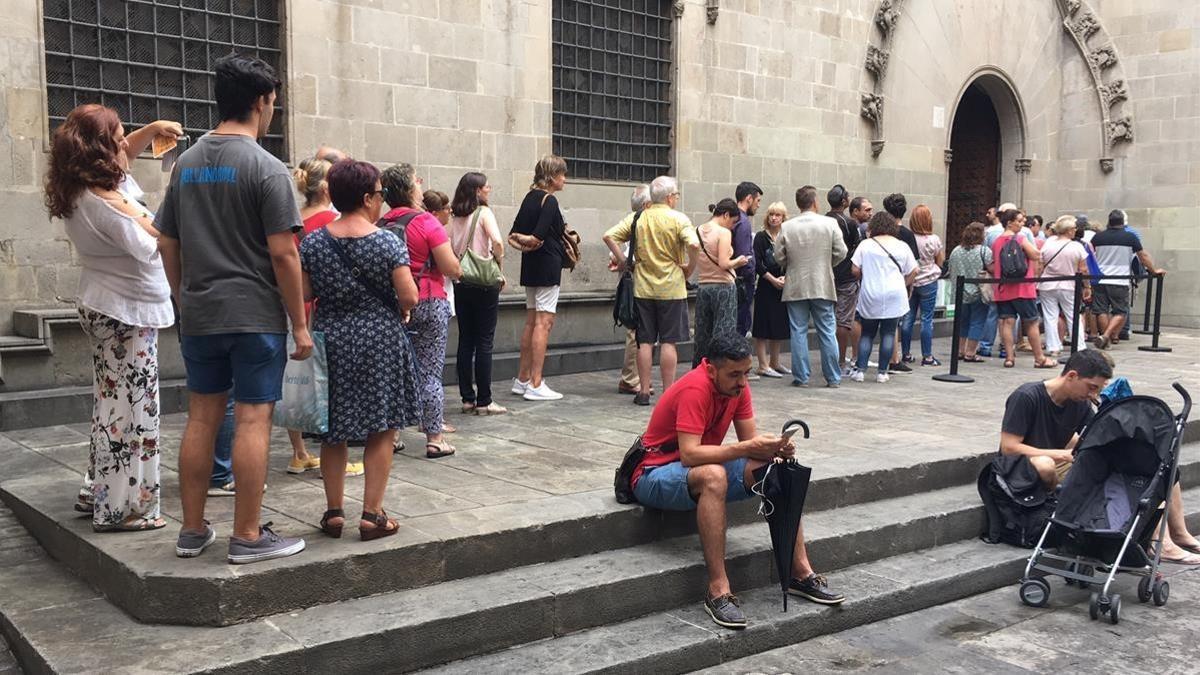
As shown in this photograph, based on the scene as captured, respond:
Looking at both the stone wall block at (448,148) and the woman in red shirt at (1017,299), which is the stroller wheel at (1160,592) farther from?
the stone wall block at (448,148)

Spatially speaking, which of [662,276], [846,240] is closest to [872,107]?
[846,240]

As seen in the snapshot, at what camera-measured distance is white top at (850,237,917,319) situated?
9.75 metres

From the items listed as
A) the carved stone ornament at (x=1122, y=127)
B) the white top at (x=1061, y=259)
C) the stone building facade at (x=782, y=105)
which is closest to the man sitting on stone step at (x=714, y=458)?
the stone building facade at (x=782, y=105)

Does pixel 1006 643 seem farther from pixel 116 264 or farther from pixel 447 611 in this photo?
pixel 116 264

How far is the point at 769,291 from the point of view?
1002 centimetres

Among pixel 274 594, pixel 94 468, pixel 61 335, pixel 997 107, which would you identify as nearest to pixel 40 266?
pixel 61 335

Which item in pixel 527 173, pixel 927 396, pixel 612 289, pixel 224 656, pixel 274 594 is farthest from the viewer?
pixel 612 289

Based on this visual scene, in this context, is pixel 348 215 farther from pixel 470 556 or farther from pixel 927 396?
pixel 927 396

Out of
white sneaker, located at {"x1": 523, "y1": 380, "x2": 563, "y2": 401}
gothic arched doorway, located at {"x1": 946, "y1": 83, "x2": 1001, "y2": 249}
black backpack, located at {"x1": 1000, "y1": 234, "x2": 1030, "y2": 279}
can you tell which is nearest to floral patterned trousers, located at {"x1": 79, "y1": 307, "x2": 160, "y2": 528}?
white sneaker, located at {"x1": 523, "y1": 380, "x2": 563, "y2": 401}

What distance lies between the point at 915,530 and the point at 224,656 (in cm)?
376

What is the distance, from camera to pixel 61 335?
7547mm

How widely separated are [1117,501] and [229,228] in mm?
4501

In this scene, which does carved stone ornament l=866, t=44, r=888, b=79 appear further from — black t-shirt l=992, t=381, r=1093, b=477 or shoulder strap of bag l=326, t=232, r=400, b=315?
shoulder strap of bag l=326, t=232, r=400, b=315

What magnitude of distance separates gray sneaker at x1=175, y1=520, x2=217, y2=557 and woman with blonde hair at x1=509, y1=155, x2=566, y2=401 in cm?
429
